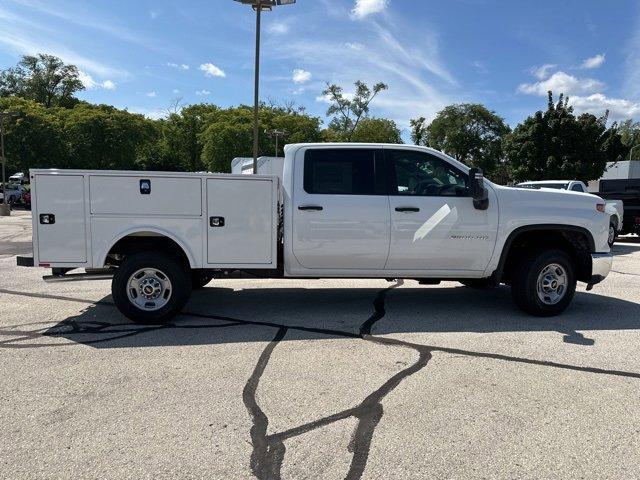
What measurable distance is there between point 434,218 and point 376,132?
172ft

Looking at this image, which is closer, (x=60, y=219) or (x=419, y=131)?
(x=60, y=219)

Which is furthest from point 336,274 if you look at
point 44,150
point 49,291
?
point 44,150

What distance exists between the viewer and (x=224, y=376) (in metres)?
4.13

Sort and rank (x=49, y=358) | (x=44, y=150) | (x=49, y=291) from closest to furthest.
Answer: (x=49, y=358) → (x=49, y=291) → (x=44, y=150)

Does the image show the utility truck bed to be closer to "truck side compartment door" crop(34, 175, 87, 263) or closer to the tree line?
"truck side compartment door" crop(34, 175, 87, 263)

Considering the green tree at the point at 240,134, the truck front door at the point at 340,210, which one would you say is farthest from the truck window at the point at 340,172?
the green tree at the point at 240,134

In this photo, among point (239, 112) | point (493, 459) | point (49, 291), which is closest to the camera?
point (493, 459)

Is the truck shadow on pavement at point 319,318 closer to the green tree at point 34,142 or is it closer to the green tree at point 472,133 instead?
the green tree at point 34,142

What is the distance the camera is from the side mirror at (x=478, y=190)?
5.56 meters

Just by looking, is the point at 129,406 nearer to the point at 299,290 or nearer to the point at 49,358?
the point at 49,358

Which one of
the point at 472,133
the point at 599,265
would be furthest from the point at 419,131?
the point at 599,265

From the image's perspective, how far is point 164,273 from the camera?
5547mm

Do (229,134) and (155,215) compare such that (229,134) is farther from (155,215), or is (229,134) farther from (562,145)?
(155,215)

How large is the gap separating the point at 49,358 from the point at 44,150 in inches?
1724
